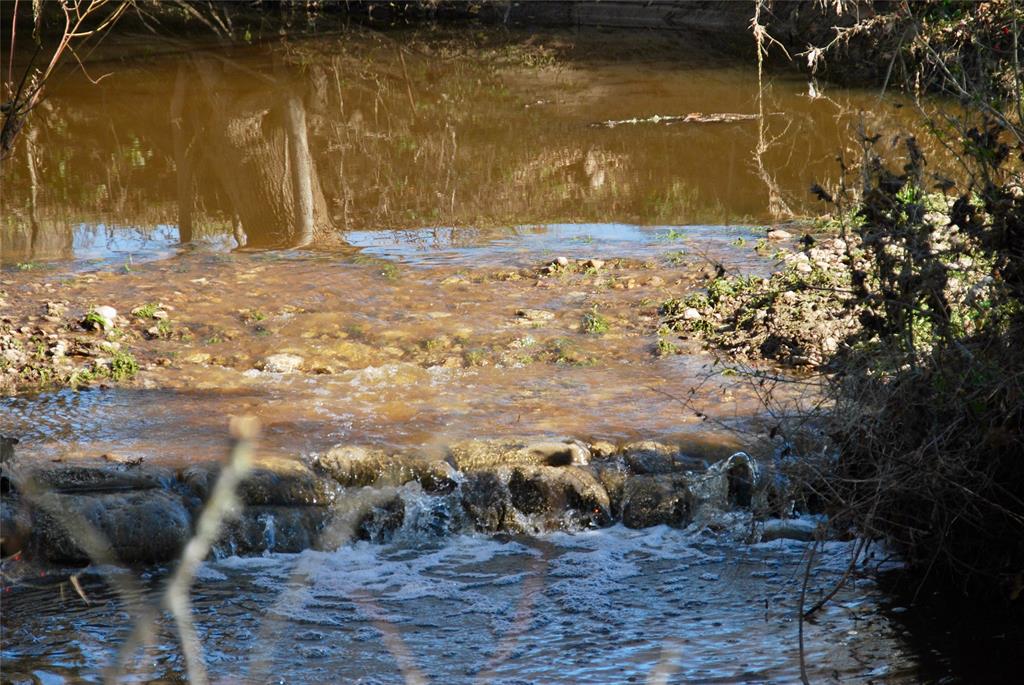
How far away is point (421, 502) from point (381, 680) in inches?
69.6

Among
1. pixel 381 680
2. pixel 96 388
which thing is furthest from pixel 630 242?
pixel 381 680

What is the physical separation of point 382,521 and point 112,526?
133 cm

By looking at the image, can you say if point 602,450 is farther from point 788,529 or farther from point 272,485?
point 272,485

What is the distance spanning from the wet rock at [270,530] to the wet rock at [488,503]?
755 mm

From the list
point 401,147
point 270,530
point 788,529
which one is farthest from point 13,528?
point 401,147

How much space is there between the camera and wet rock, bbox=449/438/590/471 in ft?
21.6

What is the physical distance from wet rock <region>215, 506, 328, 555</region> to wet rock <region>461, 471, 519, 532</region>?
0.76 m

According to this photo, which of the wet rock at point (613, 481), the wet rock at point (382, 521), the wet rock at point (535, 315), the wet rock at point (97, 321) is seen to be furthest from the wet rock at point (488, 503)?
the wet rock at point (97, 321)

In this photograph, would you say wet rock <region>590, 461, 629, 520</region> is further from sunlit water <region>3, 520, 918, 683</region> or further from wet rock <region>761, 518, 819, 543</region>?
wet rock <region>761, 518, 819, 543</region>

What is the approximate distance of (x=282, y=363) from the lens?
8016 millimetres

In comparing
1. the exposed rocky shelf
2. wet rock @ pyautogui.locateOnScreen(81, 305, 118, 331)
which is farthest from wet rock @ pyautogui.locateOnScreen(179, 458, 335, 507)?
wet rock @ pyautogui.locateOnScreen(81, 305, 118, 331)

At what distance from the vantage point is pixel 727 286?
8984 mm

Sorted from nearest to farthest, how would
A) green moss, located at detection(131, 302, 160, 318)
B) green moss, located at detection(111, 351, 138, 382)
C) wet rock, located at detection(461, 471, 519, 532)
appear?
1. wet rock, located at detection(461, 471, 519, 532)
2. green moss, located at detection(111, 351, 138, 382)
3. green moss, located at detection(131, 302, 160, 318)

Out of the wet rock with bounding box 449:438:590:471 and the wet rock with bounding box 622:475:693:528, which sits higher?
the wet rock with bounding box 449:438:590:471
